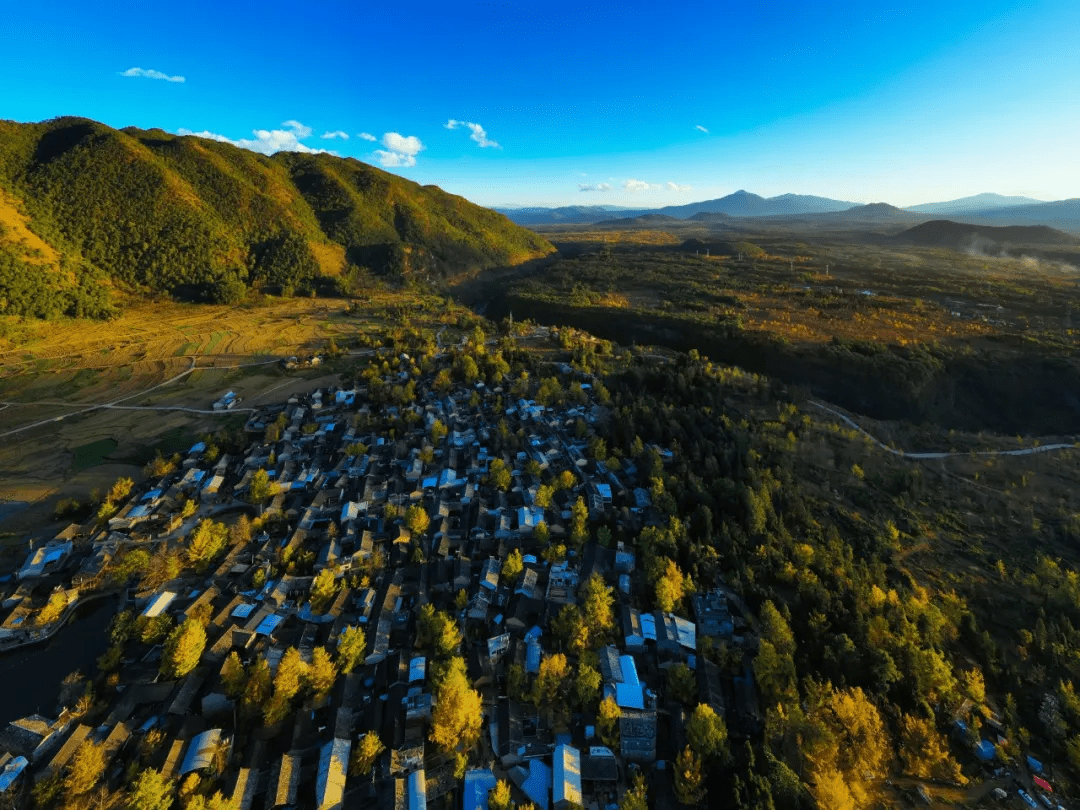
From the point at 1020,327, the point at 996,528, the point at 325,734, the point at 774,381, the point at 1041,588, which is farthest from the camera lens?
the point at 1020,327

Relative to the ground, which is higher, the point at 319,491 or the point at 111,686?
the point at 319,491

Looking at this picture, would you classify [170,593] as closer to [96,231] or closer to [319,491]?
[319,491]

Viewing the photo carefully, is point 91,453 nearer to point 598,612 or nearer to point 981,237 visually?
point 598,612

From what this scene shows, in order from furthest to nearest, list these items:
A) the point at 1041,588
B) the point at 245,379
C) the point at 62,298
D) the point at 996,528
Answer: the point at 62,298 < the point at 245,379 < the point at 996,528 < the point at 1041,588

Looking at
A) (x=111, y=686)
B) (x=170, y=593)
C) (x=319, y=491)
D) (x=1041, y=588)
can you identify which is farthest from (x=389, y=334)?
(x=1041, y=588)

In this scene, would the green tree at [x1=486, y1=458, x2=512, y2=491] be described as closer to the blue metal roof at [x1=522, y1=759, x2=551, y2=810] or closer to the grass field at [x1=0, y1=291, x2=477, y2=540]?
the blue metal roof at [x1=522, y1=759, x2=551, y2=810]

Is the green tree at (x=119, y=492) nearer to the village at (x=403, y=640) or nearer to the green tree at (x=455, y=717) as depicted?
the village at (x=403, y=640)
